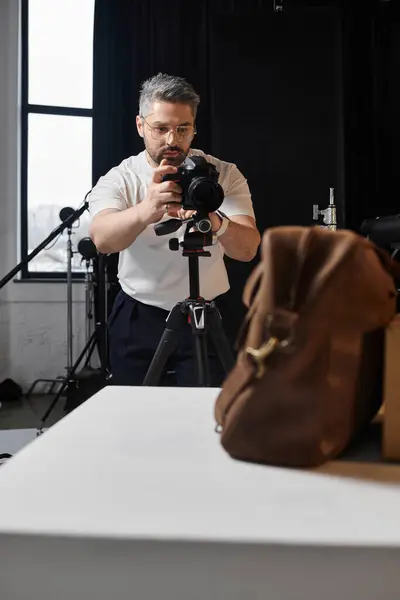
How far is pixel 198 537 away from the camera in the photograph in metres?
0.29

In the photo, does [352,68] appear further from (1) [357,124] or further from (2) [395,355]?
(2) [395,355]

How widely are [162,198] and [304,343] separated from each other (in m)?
0.89

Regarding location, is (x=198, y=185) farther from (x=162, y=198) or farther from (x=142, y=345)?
(x=142, y=345)

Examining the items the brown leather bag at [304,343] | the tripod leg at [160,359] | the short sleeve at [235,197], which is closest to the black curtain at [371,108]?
the short sleeve at [235,197]

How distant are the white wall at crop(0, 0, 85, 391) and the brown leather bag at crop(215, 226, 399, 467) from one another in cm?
337

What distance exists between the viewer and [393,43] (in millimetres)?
3066

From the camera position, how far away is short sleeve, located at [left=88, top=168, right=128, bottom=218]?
1.39 metres

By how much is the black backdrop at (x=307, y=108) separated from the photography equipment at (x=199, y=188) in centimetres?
180

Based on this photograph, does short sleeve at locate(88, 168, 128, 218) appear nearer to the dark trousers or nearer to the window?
the dark trousers

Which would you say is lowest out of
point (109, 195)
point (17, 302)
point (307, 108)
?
point (17, 302)

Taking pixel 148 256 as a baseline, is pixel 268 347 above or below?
below

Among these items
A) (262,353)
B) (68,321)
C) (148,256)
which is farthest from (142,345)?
(68,321)

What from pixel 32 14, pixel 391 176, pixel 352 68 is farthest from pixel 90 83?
pixel 391 176

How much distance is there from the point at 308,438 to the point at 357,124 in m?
3.08
